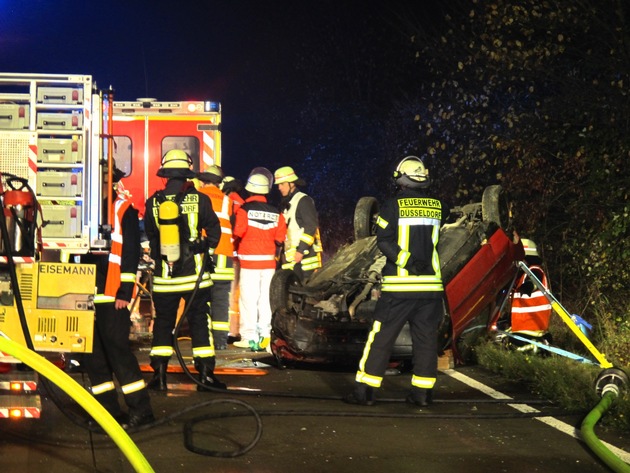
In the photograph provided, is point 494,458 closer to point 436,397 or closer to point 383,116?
point 436,397

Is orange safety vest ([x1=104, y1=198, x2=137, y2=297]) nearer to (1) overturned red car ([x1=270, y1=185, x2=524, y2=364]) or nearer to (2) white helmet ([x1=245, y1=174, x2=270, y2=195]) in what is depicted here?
(1) overturned red car ([x1=270, y1=185, x2=524, y2=364])

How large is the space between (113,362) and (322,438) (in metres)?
1.47

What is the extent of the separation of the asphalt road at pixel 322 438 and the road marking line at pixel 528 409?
2 centimetres

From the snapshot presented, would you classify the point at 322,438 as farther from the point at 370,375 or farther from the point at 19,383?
the point at 19,383

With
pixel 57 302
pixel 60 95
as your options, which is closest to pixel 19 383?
pixel 57 302

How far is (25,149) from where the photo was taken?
9.49 meters

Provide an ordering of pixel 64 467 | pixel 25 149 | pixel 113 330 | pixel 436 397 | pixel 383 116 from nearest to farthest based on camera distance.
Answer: pixel 64 467
pixel 113 330
pixel 436 397
pixel 25 149
pixel 383 116

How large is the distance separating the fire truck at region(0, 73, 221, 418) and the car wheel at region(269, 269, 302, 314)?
68.0 inches

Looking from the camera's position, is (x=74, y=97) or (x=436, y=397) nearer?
(x=436, y=397)

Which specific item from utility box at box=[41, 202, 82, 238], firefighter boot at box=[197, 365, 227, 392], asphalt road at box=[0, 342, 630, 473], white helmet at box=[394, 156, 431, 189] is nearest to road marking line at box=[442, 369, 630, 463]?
asphalt road at box=[0, 342, 630, 473]

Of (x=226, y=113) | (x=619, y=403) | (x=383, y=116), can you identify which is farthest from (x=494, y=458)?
(x=226, y=113)

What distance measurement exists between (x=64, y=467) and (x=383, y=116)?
23038 millimetres

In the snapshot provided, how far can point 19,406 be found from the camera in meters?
6.61

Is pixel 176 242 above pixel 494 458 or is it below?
above
